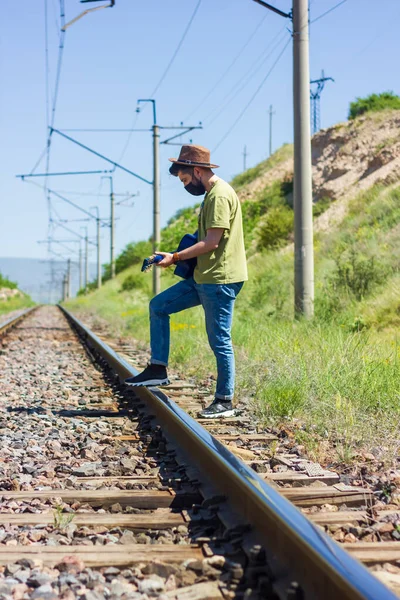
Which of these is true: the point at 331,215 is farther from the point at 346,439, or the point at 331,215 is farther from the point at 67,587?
the point at 67,587

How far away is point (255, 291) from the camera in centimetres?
1631

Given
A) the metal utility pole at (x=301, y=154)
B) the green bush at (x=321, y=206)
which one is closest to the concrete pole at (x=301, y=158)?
the metal utility pole at (x=301, y=154)

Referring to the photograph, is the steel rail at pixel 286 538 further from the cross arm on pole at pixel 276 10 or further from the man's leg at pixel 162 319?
the cross arm on pole at pixel 276 10

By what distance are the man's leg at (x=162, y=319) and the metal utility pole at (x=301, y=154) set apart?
205 inches

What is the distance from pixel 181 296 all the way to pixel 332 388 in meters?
1.40

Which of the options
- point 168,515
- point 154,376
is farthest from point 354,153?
point 168,515

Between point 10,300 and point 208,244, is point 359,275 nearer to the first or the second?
point 208,244

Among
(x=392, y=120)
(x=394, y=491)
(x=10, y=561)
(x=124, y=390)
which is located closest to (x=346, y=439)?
(x=394, y=491)

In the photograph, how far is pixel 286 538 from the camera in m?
3.05

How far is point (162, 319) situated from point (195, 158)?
4.44 ft

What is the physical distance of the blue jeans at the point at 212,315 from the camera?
6.18m

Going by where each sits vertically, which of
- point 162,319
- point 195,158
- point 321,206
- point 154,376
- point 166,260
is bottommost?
point 154,376

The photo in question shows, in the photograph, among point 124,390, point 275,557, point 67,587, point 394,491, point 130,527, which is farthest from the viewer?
point 124,390

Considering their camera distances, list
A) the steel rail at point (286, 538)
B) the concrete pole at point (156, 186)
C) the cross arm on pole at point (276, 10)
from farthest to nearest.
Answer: the concrete pole at point (156, 186) → the cross arm on pole at point (276, 10) → the steel rail at point (286, 538)
